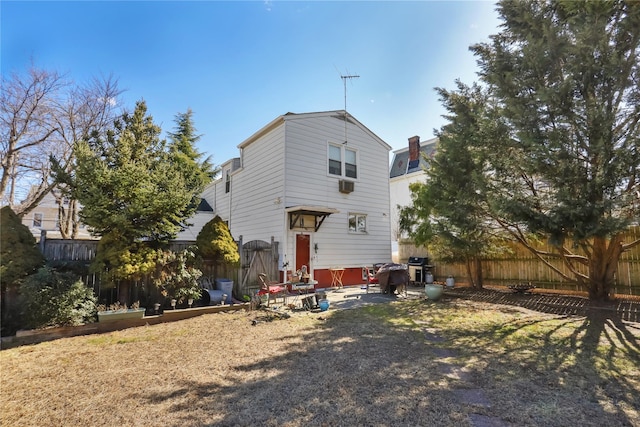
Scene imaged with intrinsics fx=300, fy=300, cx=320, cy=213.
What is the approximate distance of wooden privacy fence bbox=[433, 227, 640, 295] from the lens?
8.66 meters

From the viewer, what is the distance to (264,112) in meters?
13.3

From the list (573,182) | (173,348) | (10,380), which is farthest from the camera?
(573,182)

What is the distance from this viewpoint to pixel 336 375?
393cm

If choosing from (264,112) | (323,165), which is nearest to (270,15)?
(264,112)

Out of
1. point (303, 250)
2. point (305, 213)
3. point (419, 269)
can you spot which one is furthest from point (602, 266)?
point (303, 250)

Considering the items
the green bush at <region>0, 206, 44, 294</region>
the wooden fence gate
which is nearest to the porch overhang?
the wooden fence gate

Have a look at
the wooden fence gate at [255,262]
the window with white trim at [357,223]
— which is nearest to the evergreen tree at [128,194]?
the wooden fence gate at [255,262]

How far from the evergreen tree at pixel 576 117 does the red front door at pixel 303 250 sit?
676 cm

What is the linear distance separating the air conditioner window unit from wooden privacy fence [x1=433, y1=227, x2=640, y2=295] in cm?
465

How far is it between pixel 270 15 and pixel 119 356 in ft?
30.1

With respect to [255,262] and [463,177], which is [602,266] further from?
[255,262]

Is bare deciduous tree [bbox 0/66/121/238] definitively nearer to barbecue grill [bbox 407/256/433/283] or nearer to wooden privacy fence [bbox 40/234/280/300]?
wooden privacy fence [bbox 40/234/280/300]

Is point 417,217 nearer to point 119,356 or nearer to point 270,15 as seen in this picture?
point 270,15

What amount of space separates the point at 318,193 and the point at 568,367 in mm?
9516
